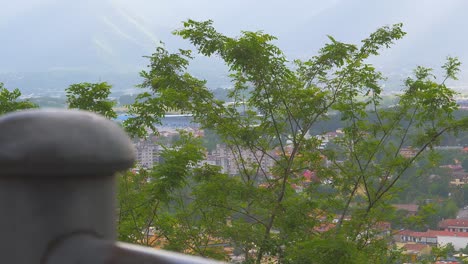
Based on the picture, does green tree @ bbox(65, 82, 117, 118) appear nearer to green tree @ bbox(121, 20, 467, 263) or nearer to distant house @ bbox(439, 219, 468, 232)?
green tree @ bbox(121, 20, 467, 263)

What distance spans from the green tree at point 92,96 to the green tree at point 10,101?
2.16 ft

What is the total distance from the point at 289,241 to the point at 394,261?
1199mm

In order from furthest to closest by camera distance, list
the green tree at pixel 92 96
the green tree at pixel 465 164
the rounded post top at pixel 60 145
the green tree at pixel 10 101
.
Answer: the green tree at pixel 465 164 → the green tree at pixel 10 101 → the green tree at pixel 92 96 → the rounded post top at pixel 60 145

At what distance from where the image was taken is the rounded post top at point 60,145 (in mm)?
542

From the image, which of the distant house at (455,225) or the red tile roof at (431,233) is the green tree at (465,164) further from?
the red tile roof at (431,233)

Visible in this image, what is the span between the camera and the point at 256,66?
759 cm

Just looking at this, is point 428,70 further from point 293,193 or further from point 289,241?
point 289,241

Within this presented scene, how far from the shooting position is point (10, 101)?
8.17m

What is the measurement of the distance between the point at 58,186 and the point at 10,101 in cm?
803

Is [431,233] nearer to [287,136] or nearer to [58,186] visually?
[287,136]

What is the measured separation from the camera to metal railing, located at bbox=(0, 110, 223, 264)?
54cm

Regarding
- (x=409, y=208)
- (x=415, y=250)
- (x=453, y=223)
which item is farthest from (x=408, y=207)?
(x=453, y=223)

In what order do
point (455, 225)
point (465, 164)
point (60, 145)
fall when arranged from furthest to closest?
point (465, 164) → point (455, 225) → point (60, 145)

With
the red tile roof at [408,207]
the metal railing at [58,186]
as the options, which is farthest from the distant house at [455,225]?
the metal railing at [58,186]
